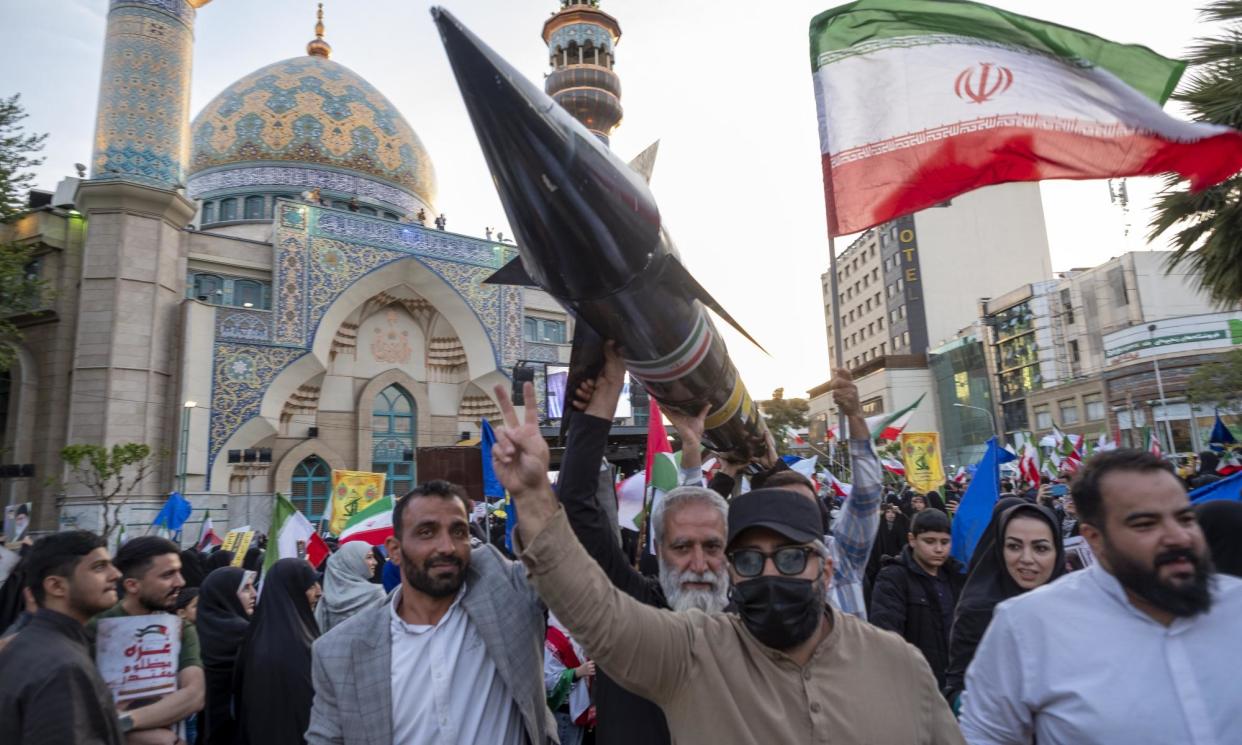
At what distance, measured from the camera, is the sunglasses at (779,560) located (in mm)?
1742

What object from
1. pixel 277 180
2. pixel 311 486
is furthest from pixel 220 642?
pixel 277 180

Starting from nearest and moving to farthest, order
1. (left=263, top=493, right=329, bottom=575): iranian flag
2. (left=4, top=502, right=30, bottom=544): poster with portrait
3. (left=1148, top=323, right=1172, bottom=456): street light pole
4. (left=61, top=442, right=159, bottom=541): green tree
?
(left=263, top=493, right=329, bottom=575): iranian flag
(left=4, top=502, right=30, bottom=544): poster with portrait
(left=61, top=442, right=159, bottom=541): green tree
(left=1148, top=323, right=1172, bottom=456): street light pole

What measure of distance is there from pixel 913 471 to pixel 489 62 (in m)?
11.5

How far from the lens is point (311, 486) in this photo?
69.8 ft

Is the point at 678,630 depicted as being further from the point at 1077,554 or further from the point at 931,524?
the point at 1077,554

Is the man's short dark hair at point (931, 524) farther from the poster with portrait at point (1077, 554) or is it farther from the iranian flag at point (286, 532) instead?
the iranian flag at point (286, 532)

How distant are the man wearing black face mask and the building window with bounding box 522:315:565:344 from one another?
23433 mm

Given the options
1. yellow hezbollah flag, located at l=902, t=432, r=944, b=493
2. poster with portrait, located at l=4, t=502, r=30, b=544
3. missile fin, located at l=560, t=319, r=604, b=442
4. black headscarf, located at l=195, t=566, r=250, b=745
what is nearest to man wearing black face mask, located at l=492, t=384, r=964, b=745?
missile fin, located at l=560, t=319, r=604, b=442

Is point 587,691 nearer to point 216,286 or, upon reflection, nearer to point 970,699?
point 970,699

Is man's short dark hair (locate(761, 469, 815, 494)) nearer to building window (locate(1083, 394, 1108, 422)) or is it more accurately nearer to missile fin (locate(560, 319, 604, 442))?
missile fin (locate(560, 319, 604, 442))

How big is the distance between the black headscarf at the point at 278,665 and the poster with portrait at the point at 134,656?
0.58 m

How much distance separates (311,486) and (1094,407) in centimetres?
3663

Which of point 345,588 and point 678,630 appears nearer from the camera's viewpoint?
point 678,630

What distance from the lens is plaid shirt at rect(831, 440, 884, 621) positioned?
327 centimetres
